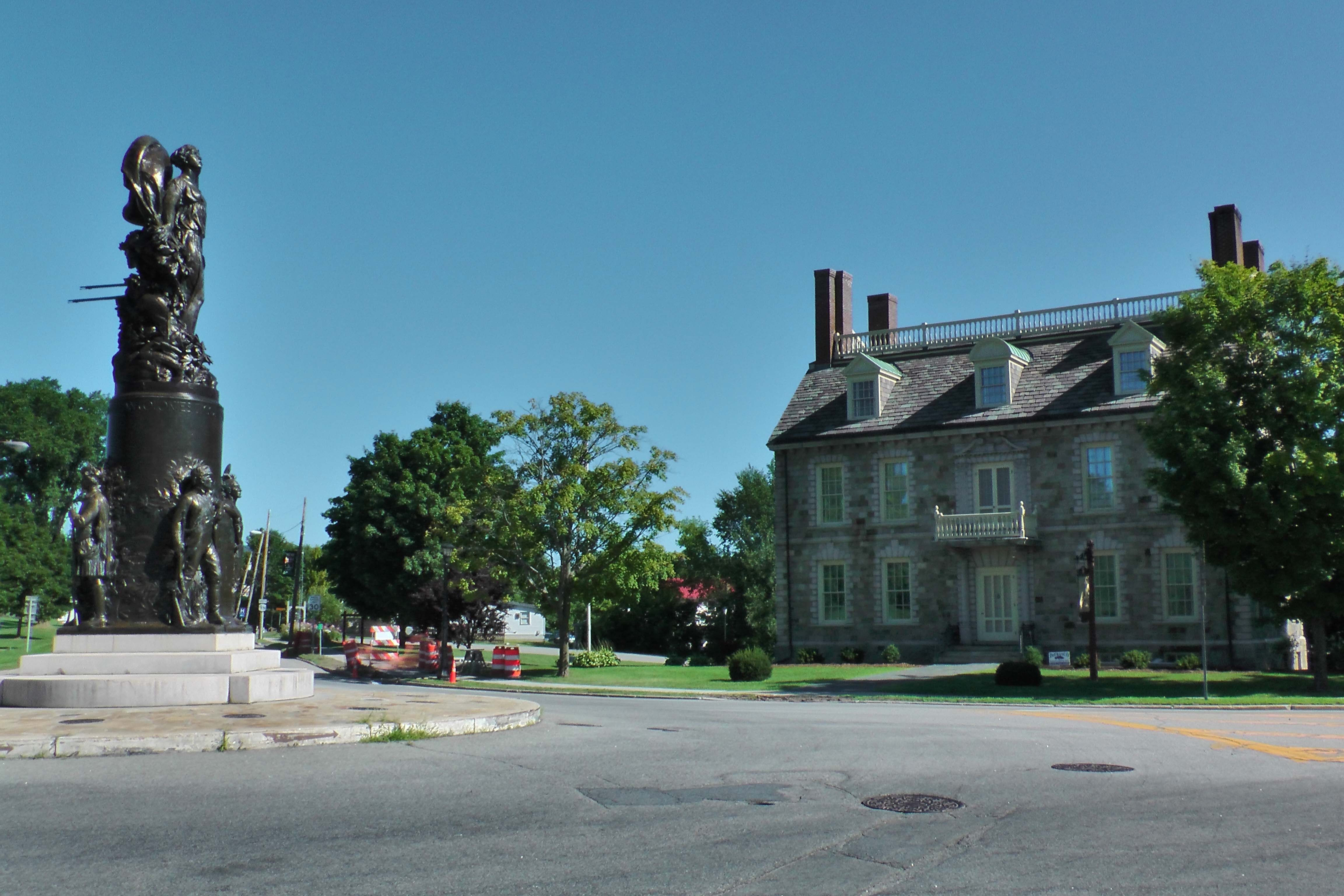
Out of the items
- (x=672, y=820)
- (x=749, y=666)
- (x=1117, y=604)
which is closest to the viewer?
(x=672, y=820)

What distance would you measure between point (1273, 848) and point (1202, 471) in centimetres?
2100

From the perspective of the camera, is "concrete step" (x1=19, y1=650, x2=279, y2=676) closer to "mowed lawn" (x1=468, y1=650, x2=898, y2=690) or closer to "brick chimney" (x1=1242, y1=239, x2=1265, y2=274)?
"mowed lawn" (x1=468, y1=650, x2=898, y2=690)

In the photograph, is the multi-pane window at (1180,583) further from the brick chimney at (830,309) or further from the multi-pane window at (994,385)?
the brick chimney at (830,309)

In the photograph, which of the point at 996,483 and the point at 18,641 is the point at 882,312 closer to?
the point at 996,483

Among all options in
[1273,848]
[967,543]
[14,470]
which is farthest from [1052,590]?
[14,470]

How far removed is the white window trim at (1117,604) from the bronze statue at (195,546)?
28635 millimetres

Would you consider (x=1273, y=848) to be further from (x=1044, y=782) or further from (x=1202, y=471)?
(x=1202, y=471)

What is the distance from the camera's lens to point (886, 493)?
41.4m

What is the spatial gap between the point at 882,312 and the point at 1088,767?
36.4 m

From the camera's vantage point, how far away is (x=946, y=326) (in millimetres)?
44312

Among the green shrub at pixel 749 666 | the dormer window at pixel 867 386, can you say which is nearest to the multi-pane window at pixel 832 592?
the dormer window at pixel 867 386

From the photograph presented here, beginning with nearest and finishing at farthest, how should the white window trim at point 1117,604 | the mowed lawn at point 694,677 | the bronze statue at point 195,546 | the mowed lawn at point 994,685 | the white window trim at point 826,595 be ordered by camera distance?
the bronze statue at point 195,546, the mowed lawn at point 994,685, the mowed lawn at point 694,677, the white window trim at point 1117,604, the white window trim at point 826,595

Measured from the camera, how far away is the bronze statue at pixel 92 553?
16062 mm

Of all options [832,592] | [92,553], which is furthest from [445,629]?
[92,553]
